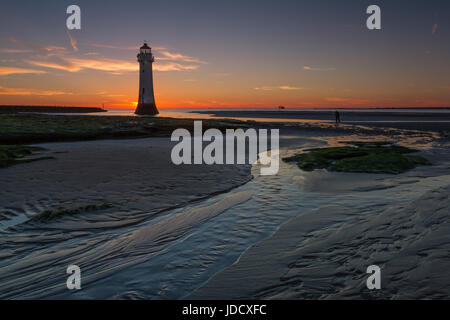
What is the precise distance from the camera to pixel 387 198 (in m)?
7.11

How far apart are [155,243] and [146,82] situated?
5680 cm

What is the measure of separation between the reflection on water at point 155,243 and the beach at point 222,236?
21 millimetres

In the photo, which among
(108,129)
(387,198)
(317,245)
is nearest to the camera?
(317,245)

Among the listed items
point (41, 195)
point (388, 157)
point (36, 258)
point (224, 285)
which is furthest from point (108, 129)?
point (224, 285)

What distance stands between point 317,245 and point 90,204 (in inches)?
182

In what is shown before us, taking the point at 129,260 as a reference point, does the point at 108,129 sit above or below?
above

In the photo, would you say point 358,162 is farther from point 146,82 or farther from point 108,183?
point 146,82

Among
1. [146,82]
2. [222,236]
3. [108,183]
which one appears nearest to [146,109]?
[146,82]

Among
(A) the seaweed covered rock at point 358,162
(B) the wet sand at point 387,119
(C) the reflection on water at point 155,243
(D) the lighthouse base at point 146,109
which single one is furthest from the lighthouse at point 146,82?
(C) the reflection on water at point 155,243

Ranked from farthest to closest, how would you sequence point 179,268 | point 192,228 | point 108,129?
point 108,129 < point 192,228 < point 179,268

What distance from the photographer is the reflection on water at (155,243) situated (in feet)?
11.6

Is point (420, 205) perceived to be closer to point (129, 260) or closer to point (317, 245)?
point (317, 245)

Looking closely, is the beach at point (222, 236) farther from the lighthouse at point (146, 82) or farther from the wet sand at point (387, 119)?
the lighthouse at point (146, 82)

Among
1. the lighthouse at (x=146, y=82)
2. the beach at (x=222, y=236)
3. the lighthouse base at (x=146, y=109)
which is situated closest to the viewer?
the beach at (x=222, y=236)
